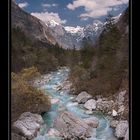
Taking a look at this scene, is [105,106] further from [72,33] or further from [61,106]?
[72,33]

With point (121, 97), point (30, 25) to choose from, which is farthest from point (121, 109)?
point (30, 25)

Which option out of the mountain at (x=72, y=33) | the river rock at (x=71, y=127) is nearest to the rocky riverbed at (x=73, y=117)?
the river rock at (x=71, y=127)

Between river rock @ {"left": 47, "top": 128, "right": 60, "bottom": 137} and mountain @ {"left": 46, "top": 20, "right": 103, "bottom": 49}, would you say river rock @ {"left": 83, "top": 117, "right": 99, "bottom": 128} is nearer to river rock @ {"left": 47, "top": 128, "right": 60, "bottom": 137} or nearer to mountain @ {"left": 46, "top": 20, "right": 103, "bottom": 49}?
river rock @ {"left": 47, "top": 128, "right": 60, "bottom": 137}

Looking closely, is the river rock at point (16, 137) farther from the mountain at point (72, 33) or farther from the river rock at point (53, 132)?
the mountain at point (72, 33)

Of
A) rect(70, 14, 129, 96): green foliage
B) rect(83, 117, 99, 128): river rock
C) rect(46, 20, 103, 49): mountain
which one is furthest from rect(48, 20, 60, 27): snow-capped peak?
rect(83, 117, 99, 128): river rock

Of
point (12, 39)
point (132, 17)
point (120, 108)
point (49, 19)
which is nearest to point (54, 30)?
point (49, 19)

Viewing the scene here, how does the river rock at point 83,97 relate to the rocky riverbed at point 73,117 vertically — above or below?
above
